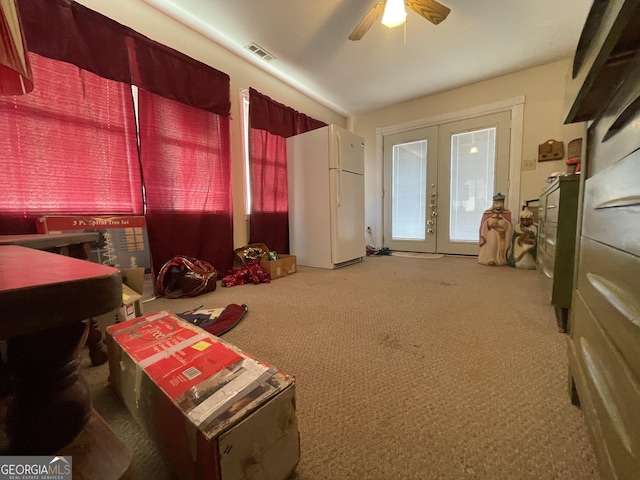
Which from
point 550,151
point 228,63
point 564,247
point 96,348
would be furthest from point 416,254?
point 96,348

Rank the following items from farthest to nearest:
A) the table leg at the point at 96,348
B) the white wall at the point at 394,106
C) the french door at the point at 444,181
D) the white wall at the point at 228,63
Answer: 1. the french door at the point at 444,181
2. the white wall at the point at 394,106
3. the white wall at the point at 228,63
4. the table leg at the point at 96,348

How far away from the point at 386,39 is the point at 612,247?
270cm

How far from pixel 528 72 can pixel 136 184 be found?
4.26 metres

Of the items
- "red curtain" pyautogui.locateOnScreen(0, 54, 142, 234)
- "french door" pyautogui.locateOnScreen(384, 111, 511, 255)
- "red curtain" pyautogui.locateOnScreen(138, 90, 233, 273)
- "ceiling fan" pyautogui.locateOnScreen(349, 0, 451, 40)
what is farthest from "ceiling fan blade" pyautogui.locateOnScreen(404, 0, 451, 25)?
"red curtain" pyautogui.locateOnScreen(0, 54, 142, 234)

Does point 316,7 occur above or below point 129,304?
above

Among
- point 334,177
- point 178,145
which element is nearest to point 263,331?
point 178,145

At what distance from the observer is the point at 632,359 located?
1.23 feet

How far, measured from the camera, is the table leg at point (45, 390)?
40 centimetres

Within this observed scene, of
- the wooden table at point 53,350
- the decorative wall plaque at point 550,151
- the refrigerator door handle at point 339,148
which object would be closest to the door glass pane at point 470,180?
the decorative wall plaque at point 550,151

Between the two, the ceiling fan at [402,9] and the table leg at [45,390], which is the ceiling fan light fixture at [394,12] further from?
the table leg at [45,390]

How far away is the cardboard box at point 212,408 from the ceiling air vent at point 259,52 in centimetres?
281

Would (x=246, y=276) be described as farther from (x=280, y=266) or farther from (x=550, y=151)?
(x=550, y=151)

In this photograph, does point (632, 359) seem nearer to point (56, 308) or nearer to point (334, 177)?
point (56, 308)

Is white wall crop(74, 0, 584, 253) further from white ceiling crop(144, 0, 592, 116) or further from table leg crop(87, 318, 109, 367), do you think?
table leg crop(87, 318, 109, 367)
